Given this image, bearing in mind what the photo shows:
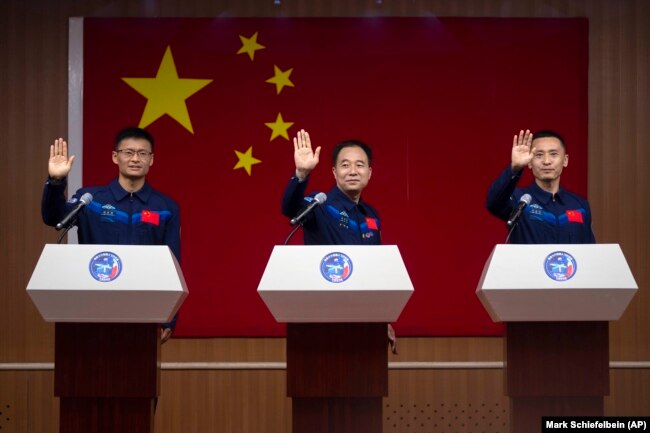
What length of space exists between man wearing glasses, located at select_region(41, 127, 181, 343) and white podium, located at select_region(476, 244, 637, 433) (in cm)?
144

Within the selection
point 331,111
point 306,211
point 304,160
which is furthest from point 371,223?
point 331,111

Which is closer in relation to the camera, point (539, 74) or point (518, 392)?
point (518, 392)

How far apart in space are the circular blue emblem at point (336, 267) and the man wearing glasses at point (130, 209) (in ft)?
3.19

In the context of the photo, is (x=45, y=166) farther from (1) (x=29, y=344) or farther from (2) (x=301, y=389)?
(2) (x=301, y=389)

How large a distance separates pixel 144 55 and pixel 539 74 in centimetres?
224

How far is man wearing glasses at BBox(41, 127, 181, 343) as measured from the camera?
3.96 metres

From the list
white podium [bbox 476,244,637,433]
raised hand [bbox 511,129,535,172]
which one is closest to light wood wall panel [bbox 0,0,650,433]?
raised hand [bbox 511,129,535,172]

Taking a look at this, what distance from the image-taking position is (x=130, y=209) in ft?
13.2

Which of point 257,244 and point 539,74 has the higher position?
point 539,74

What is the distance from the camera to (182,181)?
5.21 metres

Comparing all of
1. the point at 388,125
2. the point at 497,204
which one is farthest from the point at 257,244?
the point at 497,204

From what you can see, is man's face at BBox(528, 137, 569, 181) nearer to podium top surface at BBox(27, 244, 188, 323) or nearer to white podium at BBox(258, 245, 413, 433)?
white podium at BBox(258, 245, 413, 433)

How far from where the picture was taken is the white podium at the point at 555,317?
10.4 feet

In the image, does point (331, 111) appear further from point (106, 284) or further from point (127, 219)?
point (106, 284)
